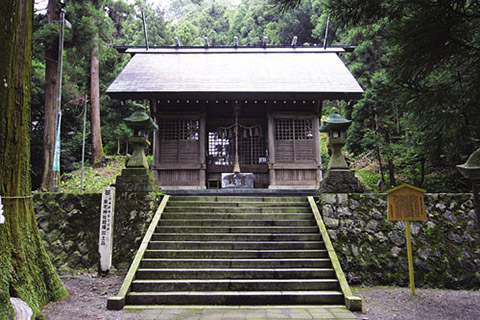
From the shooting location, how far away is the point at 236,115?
10.3 metres

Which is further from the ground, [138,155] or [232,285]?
[138,155]

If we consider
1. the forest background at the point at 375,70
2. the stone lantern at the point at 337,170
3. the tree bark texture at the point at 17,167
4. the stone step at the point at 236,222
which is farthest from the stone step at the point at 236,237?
the forest background at the point at 375,70

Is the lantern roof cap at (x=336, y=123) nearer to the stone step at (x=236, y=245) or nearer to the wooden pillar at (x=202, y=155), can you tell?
the stone step at (x=236, y=245)

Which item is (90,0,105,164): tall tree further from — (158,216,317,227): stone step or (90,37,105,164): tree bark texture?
(158,216,317,227): stone step

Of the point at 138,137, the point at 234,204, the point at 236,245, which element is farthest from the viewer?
the point at 234,204

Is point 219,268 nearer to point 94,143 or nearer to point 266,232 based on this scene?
point 266,232

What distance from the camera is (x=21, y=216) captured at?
3.88 meters

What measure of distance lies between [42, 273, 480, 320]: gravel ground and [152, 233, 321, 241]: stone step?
3.56ft

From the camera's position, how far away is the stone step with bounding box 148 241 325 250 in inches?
219

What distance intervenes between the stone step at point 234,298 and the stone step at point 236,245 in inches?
43.8

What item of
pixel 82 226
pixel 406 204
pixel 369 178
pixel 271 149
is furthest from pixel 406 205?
pixel 369 178

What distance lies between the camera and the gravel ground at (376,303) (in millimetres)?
4000

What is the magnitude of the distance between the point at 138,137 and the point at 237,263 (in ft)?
11.6

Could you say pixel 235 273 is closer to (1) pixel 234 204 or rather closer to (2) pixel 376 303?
(1) pixel 234 204
